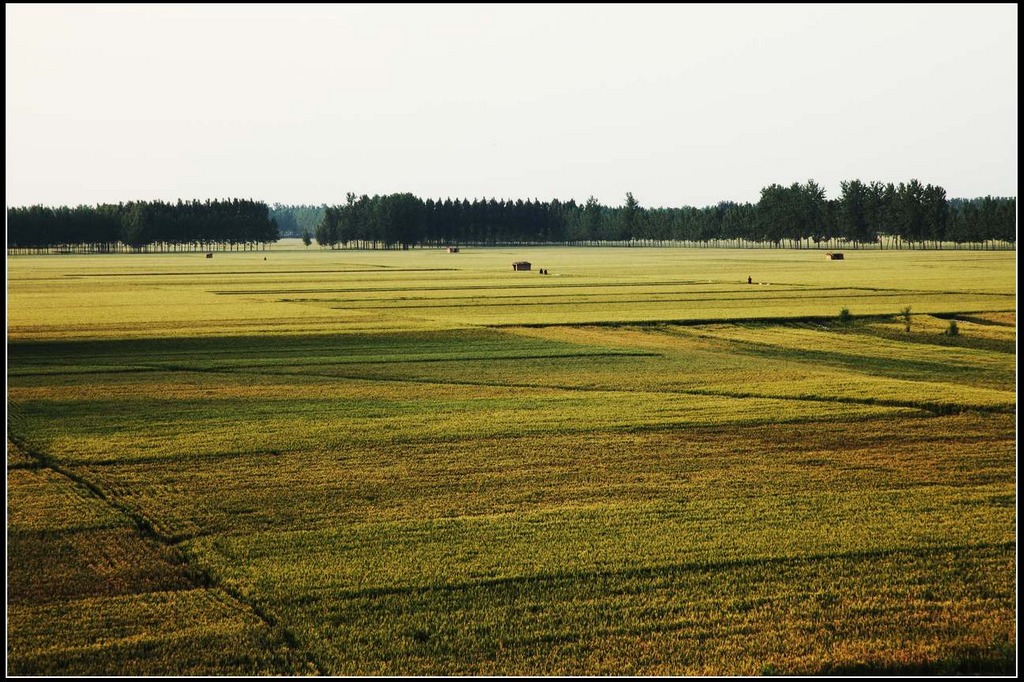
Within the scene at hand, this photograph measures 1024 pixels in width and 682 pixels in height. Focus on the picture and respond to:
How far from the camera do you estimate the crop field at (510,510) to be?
14367 mm

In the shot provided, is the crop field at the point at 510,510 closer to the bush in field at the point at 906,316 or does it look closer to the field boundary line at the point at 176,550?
the field boundary line at the point at 176,550

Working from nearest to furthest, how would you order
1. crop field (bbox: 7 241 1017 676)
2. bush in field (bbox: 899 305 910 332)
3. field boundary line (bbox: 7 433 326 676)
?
1. crop field (bbox: 7 241 1017 676)
2. field boundary line (bbox: 7 433 326 676)
3. bush in field (bbox: 899 305 910 332)

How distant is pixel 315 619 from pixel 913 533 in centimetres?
927

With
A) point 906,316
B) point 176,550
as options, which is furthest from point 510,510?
point 906,316

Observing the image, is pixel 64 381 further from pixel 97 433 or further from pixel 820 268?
pixel 820 268

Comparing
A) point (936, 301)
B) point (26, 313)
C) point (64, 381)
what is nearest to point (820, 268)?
point (936, 301)

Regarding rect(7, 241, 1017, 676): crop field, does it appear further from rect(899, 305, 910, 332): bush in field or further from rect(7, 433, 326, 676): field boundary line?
rect(899, 305, 910, 332): bush in field

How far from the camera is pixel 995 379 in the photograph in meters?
36.3

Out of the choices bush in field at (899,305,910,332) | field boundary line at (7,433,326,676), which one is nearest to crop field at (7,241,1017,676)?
field boundary line at (7,433,326,676)

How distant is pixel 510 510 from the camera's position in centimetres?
2019

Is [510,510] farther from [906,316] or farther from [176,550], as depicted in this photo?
[906,316]

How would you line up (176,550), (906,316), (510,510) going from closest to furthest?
(176,550) < (510,510) < (906,316)

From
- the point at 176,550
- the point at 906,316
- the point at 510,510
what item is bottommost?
the point at 176,550

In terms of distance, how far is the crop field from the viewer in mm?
14367
